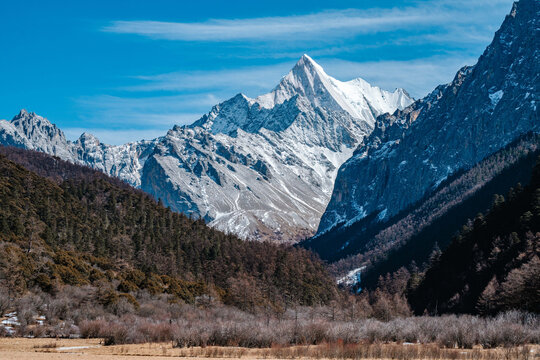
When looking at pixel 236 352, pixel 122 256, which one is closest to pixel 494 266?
pixel 236 352

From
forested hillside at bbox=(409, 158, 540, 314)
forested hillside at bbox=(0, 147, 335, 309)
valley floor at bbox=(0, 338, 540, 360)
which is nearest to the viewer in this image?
valley floor at bbox=(0, 338, 540, 360)

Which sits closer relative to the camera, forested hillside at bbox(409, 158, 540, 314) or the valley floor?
the valley floor

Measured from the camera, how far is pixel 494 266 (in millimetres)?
128625

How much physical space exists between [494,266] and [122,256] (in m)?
97.4

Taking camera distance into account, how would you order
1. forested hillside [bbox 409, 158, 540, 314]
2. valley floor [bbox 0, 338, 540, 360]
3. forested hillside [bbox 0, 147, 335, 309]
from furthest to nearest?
forested hillside [bbox 0, 147, 335, 309], forested hillside [bbox 409, 158, 540, 314], valley floor [bbox 0, 338, 540, 360]

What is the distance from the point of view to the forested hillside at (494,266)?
102 metres

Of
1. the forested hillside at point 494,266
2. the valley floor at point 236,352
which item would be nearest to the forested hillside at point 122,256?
the valley floor at point 236,352

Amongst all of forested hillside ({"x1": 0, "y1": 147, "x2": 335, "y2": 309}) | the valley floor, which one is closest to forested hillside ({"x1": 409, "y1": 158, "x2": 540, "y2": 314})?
forested hillside ({"x1": 0, "y1": 147, "x2": 335, "y2": 309})

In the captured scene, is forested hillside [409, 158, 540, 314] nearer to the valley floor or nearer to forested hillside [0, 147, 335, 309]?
forested hillside [0, 147, 335, 309]

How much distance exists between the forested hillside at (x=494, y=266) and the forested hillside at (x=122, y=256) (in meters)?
38.8

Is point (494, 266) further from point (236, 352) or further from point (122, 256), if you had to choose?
point (122, 256)

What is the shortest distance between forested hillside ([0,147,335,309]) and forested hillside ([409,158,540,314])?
127ft

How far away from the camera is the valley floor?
57688 mm

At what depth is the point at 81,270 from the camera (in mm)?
124812
